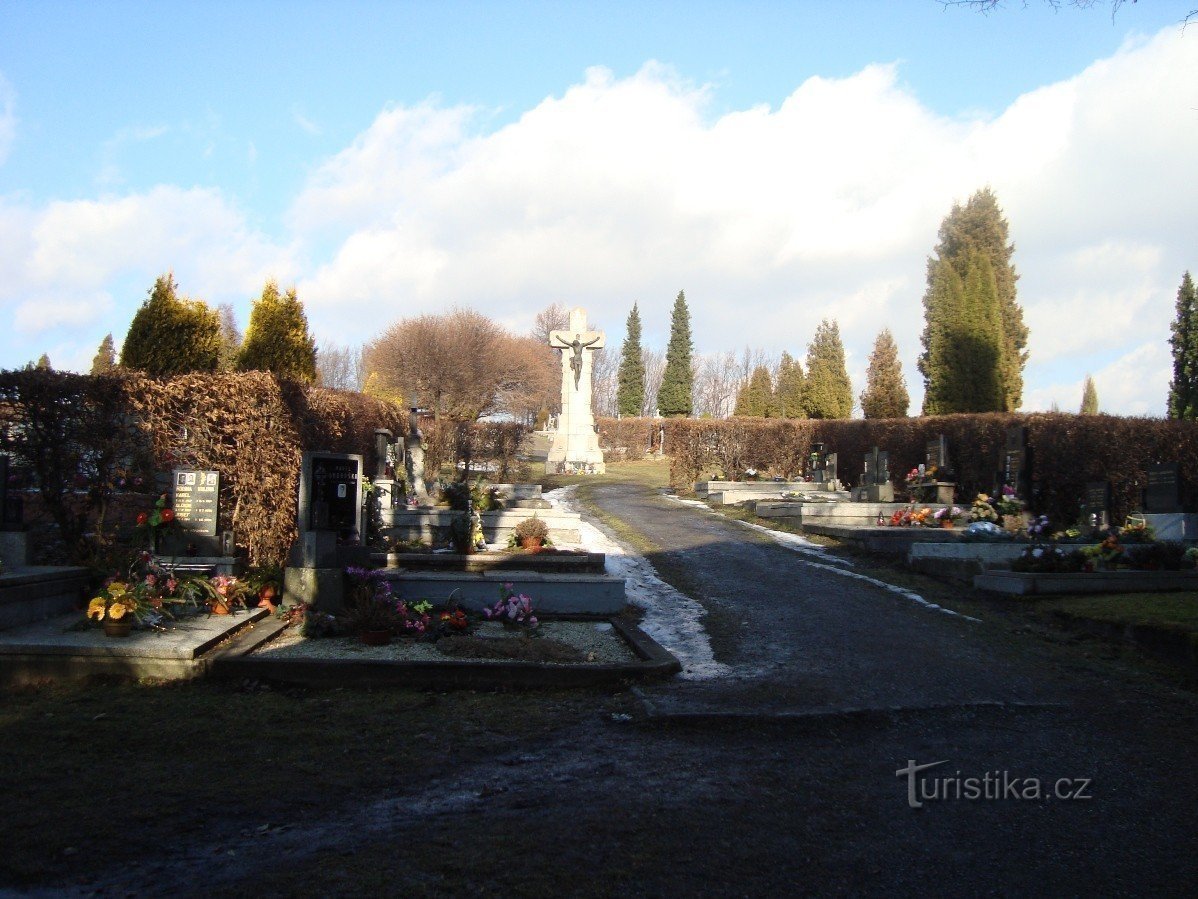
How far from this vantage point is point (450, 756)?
5.42 m


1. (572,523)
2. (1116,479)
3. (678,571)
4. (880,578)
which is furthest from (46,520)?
(1116,479)

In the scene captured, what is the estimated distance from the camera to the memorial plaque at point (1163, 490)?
1427 cm

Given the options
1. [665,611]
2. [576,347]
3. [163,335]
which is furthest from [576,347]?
[665,611]

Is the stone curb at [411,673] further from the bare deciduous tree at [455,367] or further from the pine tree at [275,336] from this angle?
the bare deciduous tree at [455,367]

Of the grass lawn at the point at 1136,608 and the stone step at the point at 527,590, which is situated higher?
the stone step at the point at 527,590

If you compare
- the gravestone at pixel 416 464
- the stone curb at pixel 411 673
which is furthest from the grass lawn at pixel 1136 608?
the gravestone at pixel 416 464

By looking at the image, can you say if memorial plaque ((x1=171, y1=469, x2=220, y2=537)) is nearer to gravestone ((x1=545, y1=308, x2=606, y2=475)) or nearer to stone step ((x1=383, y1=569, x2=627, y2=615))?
stone step ((x1=383, y1=569, x2=627, y2=615))

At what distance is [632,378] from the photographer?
67.1m

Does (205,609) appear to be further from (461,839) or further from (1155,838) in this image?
(1155,838)

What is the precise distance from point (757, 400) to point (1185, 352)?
18.0 m

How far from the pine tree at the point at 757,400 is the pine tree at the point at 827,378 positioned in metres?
3.42

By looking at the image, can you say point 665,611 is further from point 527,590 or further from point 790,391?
point 790,391

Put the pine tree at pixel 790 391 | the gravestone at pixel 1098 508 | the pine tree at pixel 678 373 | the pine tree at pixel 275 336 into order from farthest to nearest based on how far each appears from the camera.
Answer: the pine tree at pixel 678 373 < the pine tree at pixel 790 391 < the pine tree at pixel 275 336 < the gravestone at pixel 1098 508

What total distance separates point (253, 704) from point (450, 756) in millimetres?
1914
